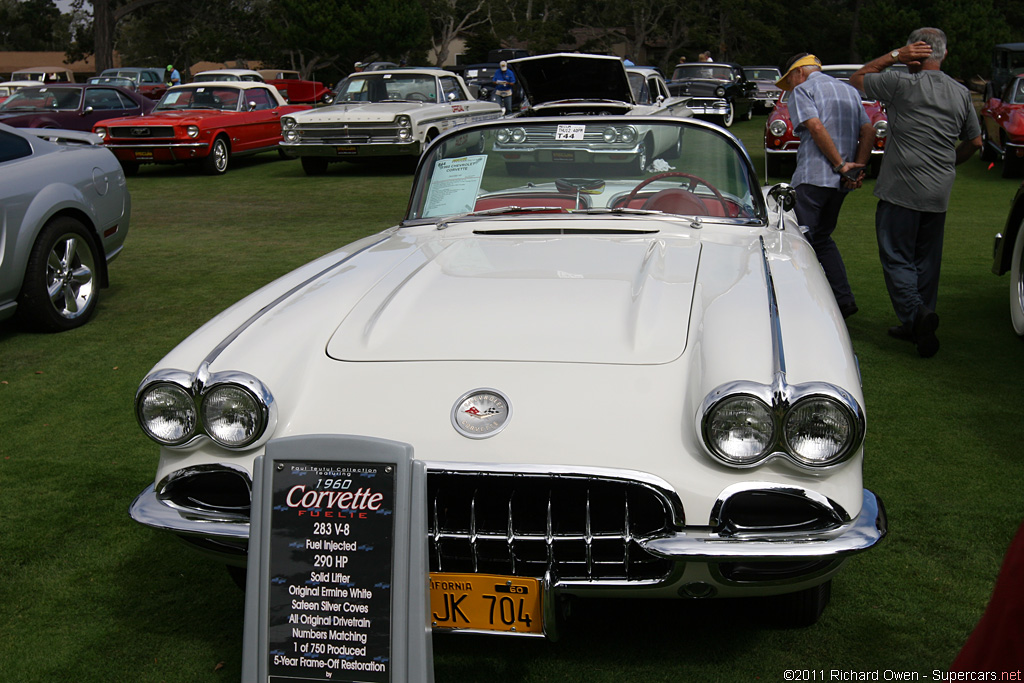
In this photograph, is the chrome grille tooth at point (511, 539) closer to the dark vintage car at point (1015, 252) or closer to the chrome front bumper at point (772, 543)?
the chrome front bumper at point (772, 543)

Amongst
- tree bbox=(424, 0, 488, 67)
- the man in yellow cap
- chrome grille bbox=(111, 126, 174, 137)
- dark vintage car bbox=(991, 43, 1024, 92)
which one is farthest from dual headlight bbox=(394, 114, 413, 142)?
tree bbox=(424, 0, 488, 67)

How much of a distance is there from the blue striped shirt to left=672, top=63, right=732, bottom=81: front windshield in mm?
21324

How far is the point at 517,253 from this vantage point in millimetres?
3633

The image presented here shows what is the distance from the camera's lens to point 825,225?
6.27m

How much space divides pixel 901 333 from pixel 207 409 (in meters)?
4.48

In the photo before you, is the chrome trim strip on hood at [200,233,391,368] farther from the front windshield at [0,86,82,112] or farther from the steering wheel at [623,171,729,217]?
the front windshield at [0,86,82,112]

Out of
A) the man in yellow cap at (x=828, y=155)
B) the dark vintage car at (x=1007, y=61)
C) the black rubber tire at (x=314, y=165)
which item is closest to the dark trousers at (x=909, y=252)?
the man in yellow cap at (x=828, y=155)

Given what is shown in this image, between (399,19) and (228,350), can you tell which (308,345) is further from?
(399,19)

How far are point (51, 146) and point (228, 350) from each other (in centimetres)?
455

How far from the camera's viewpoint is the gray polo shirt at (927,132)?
549 cm

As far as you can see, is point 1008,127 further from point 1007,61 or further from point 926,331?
point 926,331

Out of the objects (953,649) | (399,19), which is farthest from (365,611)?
(399,19)

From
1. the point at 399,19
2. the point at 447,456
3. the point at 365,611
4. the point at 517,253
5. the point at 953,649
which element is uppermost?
the point at 399,19

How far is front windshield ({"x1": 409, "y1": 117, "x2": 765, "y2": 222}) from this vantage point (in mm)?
4199
